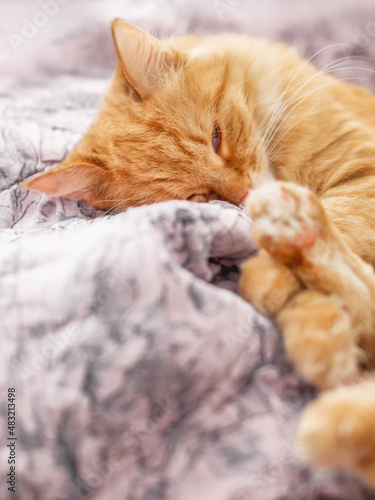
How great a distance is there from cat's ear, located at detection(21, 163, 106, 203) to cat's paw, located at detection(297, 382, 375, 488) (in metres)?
0.97

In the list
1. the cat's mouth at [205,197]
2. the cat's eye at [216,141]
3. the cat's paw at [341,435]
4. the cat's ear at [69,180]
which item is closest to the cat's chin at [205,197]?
the cat's mouth at [205,197]

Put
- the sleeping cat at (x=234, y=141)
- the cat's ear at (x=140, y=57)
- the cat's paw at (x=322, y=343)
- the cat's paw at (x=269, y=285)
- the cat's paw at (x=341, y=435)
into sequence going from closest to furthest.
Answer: the cat's paw at (x=341, y=435), the cat's paw at (x=322, y=343), the cat's paw at (x=269, y=285), the sleeping cat at (x=234, y=141), the cat's ear at (x=140, y=57)

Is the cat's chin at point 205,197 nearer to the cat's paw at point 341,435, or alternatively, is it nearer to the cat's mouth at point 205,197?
the cat's mouth at point 205,197

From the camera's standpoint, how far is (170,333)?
2.14 feet

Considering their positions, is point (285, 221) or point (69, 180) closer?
point (285, 221)

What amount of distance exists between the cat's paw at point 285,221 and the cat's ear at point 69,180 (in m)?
0.69

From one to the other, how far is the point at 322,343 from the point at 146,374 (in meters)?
0.29

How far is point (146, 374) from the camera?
0.63 meters

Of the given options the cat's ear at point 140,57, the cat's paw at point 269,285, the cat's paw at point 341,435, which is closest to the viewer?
the cat's paw at point 341,435

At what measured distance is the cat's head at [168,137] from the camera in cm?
122

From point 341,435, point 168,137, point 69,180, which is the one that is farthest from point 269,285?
point 69,180

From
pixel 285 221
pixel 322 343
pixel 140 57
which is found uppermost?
pixel 140 57

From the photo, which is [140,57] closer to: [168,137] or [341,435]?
[168,137]

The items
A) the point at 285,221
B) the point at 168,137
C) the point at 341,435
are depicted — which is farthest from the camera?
the point at 168,137
